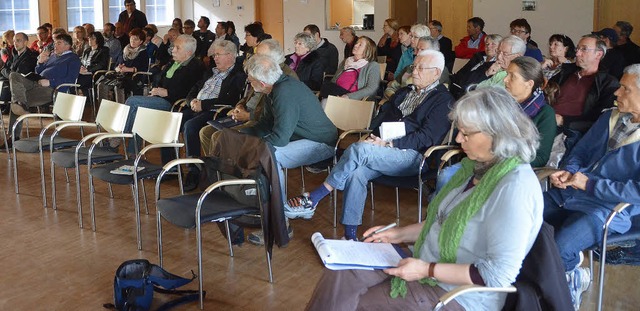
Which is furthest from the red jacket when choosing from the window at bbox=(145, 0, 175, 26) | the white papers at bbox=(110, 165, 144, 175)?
the window at bbox=(145, 0, 175, 26)

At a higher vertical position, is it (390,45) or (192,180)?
(390,45)

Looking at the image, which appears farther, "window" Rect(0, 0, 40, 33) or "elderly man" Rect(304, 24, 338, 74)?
"window" Rect(0, 0, 40, 33)

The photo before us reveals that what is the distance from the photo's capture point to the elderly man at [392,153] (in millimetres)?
4469

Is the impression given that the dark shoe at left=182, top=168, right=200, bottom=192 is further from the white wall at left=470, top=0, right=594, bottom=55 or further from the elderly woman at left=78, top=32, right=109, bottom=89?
the white wall at left=470, top=0, right=594, bottom=55

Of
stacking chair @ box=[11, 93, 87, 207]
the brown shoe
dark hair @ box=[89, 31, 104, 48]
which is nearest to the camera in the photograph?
stacking chair @ box=[11, 93, 87, 207]

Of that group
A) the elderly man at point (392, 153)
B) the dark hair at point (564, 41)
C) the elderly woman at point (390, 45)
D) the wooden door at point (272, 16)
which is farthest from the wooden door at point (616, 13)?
the wooden door at point (272, 16)

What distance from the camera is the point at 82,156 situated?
5.23 meters

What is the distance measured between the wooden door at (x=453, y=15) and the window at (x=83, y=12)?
22.5 ft

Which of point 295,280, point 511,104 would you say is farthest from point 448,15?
point 511,104

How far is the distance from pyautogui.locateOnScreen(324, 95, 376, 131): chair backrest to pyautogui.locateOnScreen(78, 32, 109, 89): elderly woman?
5353 millimetres

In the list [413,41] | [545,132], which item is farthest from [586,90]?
[413,41]

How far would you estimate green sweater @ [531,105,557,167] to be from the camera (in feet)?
13.1

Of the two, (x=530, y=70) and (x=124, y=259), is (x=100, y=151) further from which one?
(x=530, y=70)

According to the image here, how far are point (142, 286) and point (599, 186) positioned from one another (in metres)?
2.09
